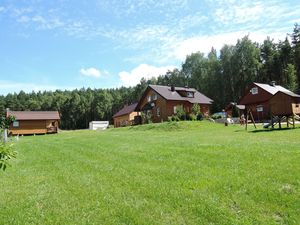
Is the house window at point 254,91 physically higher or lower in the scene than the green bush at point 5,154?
higher

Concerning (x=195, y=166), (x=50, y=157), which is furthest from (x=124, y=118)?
(x=195, y=166)

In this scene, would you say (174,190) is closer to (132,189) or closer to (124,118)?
(132,189)

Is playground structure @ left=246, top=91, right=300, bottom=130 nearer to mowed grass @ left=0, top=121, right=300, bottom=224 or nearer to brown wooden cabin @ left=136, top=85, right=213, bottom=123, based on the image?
mowed grass @ left=0, top=121, right=300, bottom=224

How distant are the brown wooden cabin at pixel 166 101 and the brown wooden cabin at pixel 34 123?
14751 mm

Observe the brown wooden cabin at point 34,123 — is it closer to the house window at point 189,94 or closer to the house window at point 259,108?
the house window at point 189,94

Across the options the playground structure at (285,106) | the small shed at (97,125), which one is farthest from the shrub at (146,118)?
the playground structure at (285,106)

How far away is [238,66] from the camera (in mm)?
67875

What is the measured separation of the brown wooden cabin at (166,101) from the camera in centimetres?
4757

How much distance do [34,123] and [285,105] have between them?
3916 centimetres

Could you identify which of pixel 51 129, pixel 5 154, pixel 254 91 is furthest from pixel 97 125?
pixel 5 154

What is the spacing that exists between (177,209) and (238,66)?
213 ft

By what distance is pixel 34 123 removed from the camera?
52.2 meters

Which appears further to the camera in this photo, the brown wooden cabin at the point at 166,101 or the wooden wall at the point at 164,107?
the brown wooden cabin at the point at 166,101

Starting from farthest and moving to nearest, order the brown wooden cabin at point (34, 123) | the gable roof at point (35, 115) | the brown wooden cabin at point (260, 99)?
the gable roof at point (35, 115), the brown wooden cabin at point (34, 123), the brown wooden cabin at point (260, 99)
